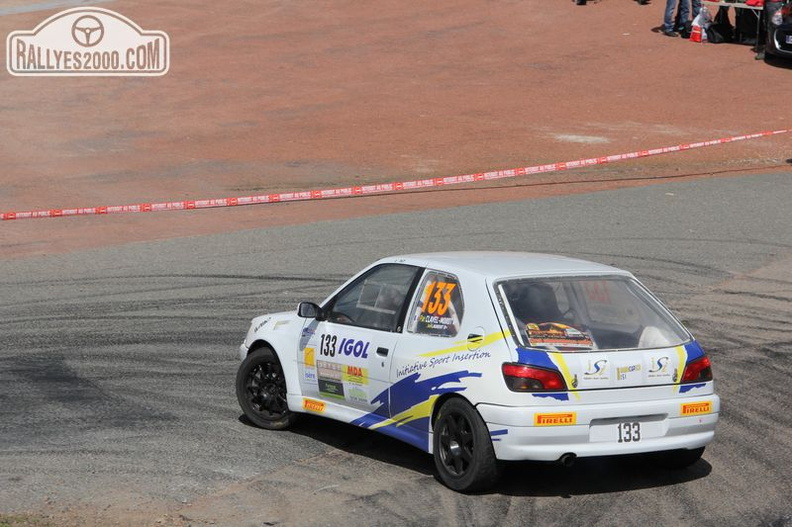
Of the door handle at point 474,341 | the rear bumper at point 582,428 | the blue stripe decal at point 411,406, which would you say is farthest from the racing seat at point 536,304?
the rear bumper at point 582,428

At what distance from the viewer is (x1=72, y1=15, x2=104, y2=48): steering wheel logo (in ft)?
114

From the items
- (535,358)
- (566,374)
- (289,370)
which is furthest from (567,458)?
(289,370)

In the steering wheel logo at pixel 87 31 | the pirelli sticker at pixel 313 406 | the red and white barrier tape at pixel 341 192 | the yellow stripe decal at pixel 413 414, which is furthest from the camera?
the steering wheel logo at pixel 87 31

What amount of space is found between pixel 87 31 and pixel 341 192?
1804 centimetres

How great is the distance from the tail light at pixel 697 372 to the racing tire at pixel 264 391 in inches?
113

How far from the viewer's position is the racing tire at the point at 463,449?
712 cm

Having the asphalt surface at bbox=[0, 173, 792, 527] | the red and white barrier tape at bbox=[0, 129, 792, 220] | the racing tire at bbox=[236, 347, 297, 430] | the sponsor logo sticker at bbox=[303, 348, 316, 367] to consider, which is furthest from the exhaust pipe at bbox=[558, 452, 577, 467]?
the red and white barrier tape at bbox=[0, 129, 792, 220]

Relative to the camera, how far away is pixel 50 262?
1541 cm

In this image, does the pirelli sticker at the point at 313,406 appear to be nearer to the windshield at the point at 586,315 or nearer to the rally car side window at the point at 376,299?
the rally car side window at the point at 376,299

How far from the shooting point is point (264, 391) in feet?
29.2

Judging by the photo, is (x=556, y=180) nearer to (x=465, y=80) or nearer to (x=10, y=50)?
(x=465, y=80)

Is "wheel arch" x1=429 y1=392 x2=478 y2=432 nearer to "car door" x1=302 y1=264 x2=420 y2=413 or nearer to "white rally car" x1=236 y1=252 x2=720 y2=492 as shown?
"white rally car" x1=236 y1=252 x2=720 y2=492

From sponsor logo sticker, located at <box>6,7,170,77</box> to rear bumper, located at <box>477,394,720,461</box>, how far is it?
2569cm

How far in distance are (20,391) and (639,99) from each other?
19.4 meters
